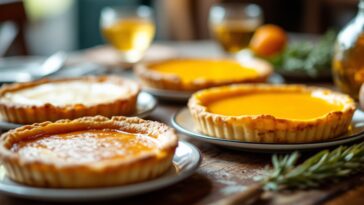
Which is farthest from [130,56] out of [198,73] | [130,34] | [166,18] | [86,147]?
[166,18]

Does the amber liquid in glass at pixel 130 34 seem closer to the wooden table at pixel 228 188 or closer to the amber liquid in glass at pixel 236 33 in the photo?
the amber liquid in glass at pixel 236 33

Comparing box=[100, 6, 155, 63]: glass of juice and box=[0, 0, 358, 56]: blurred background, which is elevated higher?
box=[100, 6, 155, 63]: glass of juice

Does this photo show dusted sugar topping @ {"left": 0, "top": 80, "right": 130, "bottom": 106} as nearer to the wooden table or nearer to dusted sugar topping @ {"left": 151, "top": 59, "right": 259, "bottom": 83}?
dusted sugar topping @ {"left": 151, "top": 59, "right": 259, "bottom": 83}

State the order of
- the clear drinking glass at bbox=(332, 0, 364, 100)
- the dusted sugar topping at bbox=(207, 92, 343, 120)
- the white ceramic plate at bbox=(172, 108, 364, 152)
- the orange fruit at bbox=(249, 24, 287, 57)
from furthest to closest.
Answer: the orange fruit at bbox=(249, 24, 287, 57), the clear drinking glass at bbox=(332, 0, 364, 100), the dusted sugar topping at bbox=(207, 92, 343, 120), the white ceramic plate at bbox=(172, 108, 364, 152)

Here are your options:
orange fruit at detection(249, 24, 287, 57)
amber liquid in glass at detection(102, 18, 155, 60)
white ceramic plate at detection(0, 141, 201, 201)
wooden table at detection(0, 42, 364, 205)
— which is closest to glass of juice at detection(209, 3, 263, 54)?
orange fruit at detection(249, 24, 287, 57)

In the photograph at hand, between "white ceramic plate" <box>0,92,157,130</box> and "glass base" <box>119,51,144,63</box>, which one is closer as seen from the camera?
"white ceramic plate" <box>0,92,157,130</box>
